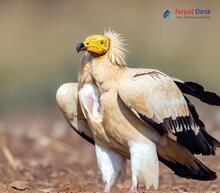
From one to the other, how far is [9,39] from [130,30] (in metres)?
3.07

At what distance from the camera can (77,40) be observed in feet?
95.4

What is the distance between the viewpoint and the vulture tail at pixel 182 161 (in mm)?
12641

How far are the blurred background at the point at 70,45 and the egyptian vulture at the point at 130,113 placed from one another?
8627 millimetres

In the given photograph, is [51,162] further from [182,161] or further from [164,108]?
[164,108]

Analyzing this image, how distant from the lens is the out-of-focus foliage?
86.2 ft

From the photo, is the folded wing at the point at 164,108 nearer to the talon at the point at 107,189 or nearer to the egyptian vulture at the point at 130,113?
the egyptian vulture at the point at 130,113

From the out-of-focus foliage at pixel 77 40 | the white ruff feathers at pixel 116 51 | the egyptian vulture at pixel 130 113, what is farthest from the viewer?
the out-of-focus foliage at pixel 77 40

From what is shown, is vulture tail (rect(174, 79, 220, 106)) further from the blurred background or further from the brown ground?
the blurred background

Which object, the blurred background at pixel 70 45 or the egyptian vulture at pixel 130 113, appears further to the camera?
the blurred background at pixel 70 45

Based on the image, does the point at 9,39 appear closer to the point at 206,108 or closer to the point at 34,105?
the point at 34,105

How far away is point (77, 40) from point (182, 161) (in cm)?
1632

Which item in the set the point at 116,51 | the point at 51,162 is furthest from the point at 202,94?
the point at 51,162

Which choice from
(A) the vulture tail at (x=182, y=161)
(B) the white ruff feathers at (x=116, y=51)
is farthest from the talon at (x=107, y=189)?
(B) the white ruff feathers at (x=116, y=51)

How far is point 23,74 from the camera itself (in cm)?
2825
